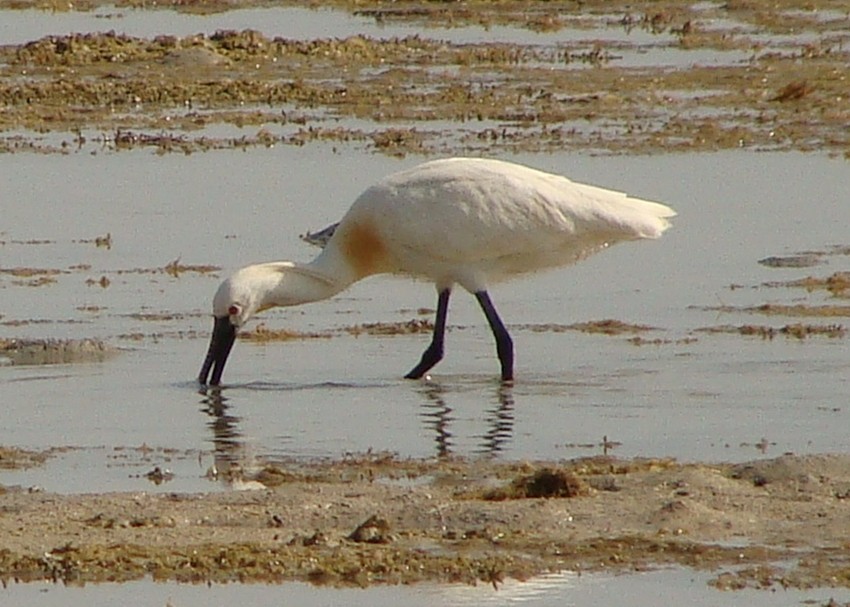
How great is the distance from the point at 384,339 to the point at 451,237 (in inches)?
66.8

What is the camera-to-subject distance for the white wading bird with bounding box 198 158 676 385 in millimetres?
12695

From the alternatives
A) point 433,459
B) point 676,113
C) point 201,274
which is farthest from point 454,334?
point 676,113

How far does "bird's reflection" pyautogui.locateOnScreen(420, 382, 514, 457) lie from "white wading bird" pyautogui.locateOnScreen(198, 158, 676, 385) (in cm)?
39

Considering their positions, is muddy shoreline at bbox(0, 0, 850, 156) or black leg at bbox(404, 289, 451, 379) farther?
muddy shoreline at bbox(0, 0, 850, 156)

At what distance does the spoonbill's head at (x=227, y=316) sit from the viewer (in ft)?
42.6

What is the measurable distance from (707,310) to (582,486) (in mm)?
5976

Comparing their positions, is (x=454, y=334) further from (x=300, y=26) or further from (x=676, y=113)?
(x=300, y=26)

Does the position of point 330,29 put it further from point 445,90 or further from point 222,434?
point 222,434

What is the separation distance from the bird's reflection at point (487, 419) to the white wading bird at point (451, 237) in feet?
1.27

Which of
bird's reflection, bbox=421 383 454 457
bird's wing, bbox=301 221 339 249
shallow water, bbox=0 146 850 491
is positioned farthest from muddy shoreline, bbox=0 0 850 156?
bird's reflection, bbox=421 383 454 457

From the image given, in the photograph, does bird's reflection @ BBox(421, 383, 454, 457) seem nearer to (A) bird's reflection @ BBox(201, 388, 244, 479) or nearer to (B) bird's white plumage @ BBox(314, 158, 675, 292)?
(B) bird's white plumage @ BBox(314, 158, 675, 292)

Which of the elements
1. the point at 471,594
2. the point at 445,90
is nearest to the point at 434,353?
the point at 471,594

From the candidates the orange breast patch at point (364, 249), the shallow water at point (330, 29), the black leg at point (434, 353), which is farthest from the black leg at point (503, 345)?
the shallow water at point (330, 29)

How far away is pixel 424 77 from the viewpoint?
29.0 m
